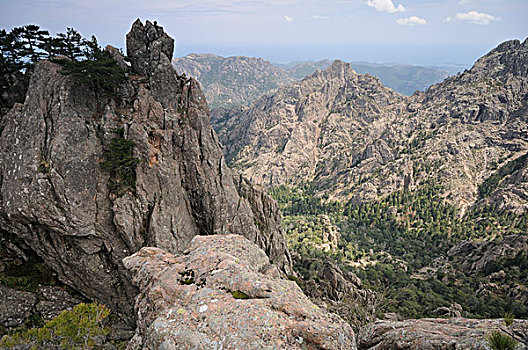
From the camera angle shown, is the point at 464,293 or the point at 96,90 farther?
the point at 464,293

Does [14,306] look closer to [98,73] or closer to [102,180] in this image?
[102,180]

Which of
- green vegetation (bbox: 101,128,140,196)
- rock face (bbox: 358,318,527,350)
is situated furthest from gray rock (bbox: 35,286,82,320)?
rock face (bbox: 358,318,527,350)

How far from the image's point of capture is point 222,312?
35.5 ft

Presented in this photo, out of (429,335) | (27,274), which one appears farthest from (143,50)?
(429,335)

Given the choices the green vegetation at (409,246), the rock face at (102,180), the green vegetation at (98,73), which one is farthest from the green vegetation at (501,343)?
the green vegetation at (98,73)

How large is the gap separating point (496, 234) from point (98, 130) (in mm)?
133855

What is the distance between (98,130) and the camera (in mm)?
33969

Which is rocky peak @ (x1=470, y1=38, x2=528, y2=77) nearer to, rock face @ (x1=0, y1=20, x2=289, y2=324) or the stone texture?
rock face @ (x1=0, y1=20, x2=289, y2=324)

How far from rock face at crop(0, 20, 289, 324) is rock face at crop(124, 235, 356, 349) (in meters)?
19.4

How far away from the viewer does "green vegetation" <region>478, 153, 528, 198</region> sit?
436 feet

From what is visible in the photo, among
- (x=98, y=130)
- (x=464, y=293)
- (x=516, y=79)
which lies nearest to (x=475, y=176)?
(x=516, y=79)

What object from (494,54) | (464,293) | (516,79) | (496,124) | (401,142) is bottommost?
(464,293)

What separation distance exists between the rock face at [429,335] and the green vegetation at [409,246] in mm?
24499

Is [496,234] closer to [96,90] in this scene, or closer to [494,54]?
[96,90]
